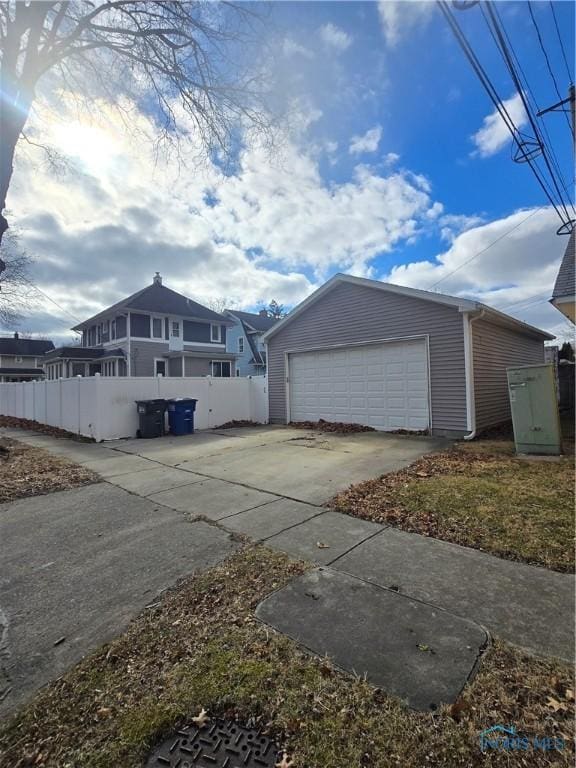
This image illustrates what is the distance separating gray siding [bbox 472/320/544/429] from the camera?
30.5ft

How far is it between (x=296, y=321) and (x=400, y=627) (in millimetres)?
11057

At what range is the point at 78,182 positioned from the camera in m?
9.33

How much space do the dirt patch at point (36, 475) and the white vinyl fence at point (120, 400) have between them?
2.23 m

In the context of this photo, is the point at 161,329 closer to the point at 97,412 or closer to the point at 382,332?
the point at 97,412

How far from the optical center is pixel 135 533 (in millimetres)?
3760

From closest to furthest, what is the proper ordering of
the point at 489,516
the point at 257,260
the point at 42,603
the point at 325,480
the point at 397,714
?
the point at 397,714
the point at 42,603
the point at 489,516
the point at 325,480
the point at 257,260

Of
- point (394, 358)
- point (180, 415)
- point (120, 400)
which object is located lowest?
point (180, 415)

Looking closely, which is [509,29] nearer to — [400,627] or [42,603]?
[400,627]

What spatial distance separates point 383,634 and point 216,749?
1053 mm

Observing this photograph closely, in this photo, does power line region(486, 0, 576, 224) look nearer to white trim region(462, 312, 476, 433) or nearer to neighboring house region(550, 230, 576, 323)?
neighboring house region(550, 230, 576, 323)

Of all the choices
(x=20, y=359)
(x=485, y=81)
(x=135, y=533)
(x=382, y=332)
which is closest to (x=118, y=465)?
(x=135, y=533)

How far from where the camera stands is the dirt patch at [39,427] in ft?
34.0

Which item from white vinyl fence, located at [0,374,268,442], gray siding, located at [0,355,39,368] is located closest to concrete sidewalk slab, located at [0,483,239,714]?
white vinyl fence, located at [0,374,268,442]

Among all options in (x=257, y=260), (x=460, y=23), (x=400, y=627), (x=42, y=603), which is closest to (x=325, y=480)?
(x=400, y=627)
